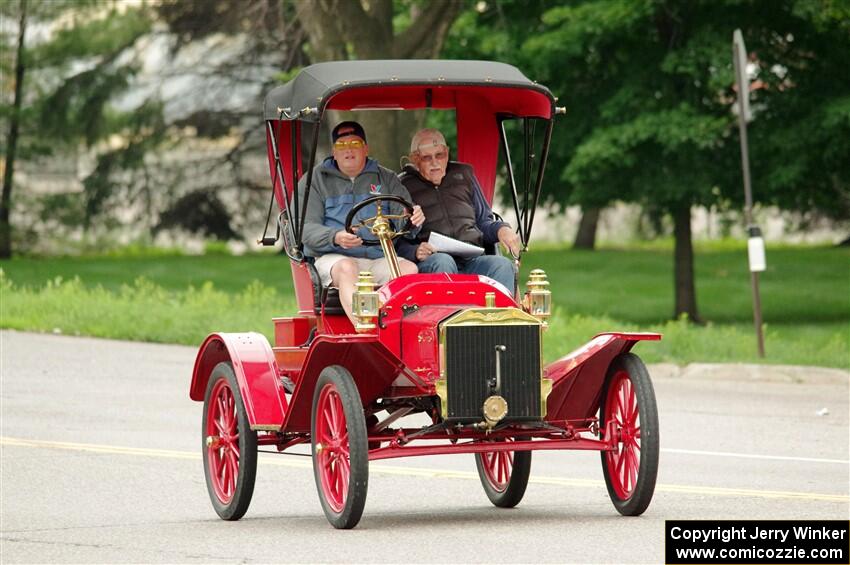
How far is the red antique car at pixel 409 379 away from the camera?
28.9 ft

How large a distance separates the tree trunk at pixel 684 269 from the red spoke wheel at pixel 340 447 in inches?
846

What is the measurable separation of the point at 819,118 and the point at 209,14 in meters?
21.1

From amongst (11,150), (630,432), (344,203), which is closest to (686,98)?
(344,203)

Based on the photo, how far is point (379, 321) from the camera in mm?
9297

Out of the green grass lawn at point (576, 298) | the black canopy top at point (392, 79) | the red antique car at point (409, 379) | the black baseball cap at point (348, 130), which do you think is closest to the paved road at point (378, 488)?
the red antique car at point (409, 379)

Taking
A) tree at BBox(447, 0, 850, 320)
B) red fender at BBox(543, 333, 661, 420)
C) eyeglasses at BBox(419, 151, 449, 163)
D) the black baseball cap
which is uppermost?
tree at BBox(447, 0, 850, 320)

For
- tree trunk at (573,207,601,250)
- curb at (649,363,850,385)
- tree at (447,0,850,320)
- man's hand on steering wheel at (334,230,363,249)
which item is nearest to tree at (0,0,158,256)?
tree trunk at (573,207,601,250)

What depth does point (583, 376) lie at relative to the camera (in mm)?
9211

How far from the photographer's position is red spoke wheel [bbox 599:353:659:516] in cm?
879

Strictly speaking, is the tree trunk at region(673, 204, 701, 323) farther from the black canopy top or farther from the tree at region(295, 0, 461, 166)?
the black canopy top

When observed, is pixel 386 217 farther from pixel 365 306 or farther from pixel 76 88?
pixel 76 88

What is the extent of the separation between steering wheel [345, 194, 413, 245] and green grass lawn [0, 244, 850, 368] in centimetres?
913

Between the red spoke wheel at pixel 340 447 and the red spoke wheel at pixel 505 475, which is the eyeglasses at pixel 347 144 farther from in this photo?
the red spoke wheel at pixel 505 475

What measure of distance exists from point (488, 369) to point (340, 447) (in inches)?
34.1
